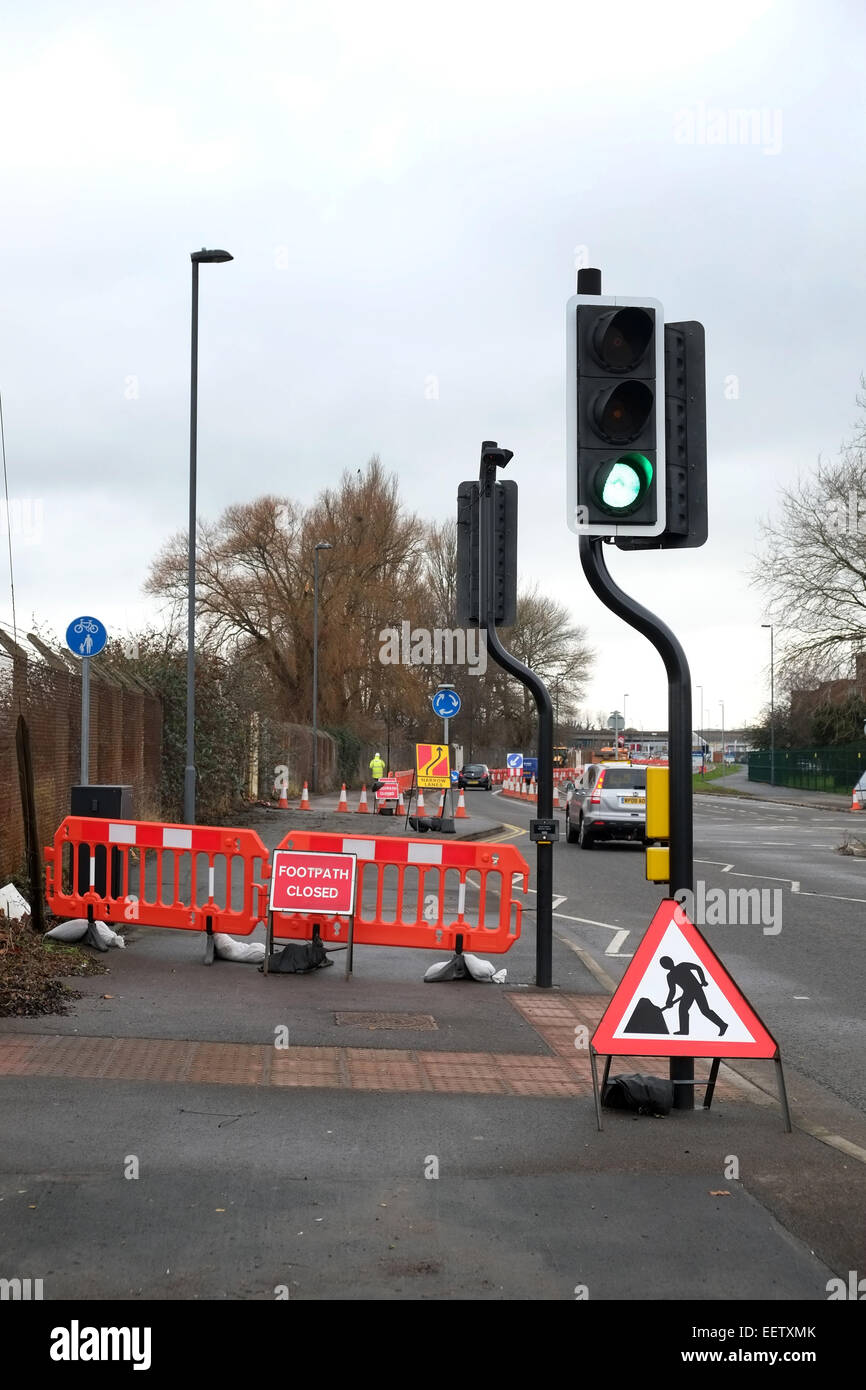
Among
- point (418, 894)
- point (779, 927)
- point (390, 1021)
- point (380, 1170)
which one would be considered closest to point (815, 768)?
point (779, 927)

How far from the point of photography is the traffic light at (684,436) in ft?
21.7

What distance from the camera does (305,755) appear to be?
1848 inches

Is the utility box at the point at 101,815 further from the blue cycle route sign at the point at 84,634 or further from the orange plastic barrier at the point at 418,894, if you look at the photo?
the blue cycle route sign at the point at 84,634

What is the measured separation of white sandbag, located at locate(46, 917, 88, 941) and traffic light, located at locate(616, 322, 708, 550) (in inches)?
248

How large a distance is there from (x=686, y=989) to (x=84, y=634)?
9.54 metres

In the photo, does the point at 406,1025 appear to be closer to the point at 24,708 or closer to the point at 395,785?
the point at 24,708

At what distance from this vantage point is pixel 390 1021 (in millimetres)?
8734

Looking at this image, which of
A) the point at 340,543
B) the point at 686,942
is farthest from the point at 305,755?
the point at 686,942

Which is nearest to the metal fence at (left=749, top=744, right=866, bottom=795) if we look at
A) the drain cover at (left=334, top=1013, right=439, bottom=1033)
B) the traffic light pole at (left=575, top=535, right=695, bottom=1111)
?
the drain cover at (left=334, top=1013, right=439, bottom=1033)

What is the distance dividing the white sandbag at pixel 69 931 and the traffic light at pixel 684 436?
631 centimetres

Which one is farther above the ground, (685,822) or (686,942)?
(685,822)

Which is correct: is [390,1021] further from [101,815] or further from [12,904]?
[101,815]
